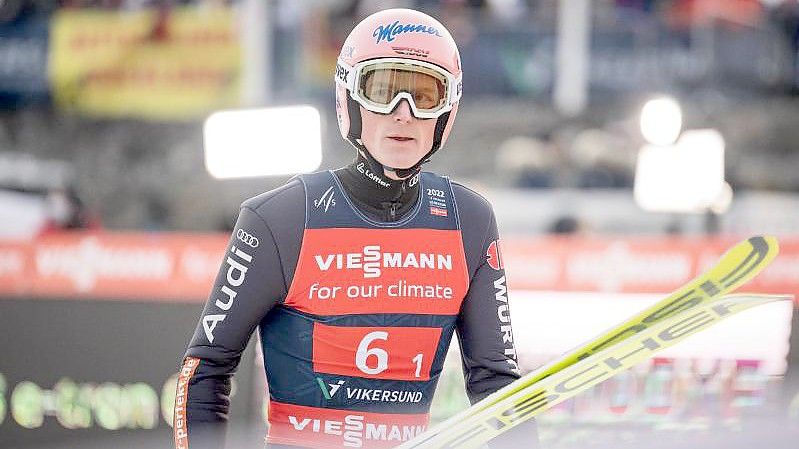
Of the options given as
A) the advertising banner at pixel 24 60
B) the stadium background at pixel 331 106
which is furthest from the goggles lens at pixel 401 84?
the advertising banner at pixel 24 60

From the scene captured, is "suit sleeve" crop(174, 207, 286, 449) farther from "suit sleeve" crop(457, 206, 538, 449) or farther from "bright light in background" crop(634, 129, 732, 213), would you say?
"bright light in background" crop(634, 129, 732, 213)

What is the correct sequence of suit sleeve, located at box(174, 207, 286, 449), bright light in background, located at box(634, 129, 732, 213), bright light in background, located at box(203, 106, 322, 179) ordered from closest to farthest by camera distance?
suit sleeve, located at box(174, 207, 286, 449) < bright light in background, located at box(634, 129, 732, 213) < bright light in background, located at box(203, 106, 322, 179)

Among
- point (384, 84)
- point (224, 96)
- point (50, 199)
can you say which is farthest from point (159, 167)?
point (384, 84)

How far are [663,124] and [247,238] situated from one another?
21.7ft

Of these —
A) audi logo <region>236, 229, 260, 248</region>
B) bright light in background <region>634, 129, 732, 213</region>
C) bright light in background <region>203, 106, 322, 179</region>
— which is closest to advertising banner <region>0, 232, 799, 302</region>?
bright light in background <region>634, 129, 732, 213</region>

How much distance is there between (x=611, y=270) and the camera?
6.54 metres

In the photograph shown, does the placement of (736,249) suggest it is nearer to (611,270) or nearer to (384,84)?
(384,84)

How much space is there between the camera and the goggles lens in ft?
9.91

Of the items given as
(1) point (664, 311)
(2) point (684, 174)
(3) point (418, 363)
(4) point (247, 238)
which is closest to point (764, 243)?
(1) point (664, 311)

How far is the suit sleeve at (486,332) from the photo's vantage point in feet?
10.1

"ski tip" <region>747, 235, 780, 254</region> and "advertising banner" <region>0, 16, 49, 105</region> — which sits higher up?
"advertising banner" <region>0, 16, 49, 105</region>

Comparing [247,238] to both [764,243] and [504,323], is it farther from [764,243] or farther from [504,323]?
[764,243]

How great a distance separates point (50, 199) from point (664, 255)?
5.60 meters

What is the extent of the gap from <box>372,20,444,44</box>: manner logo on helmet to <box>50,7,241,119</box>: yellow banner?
33.8 ft
